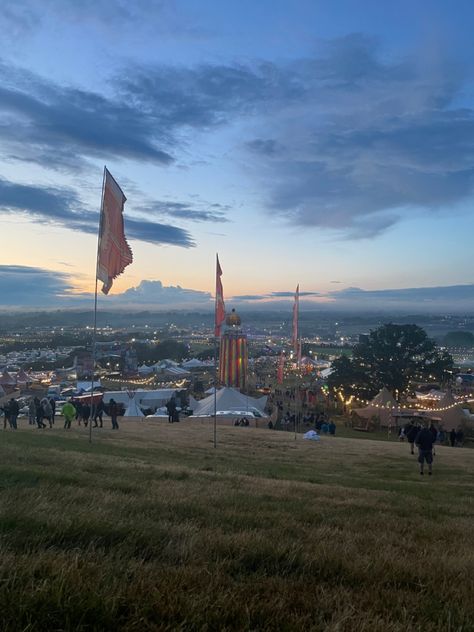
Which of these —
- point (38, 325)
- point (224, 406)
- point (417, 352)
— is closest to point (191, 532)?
point (224, 406)

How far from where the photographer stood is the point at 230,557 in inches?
137

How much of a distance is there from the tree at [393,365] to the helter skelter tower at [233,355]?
9.32 meters

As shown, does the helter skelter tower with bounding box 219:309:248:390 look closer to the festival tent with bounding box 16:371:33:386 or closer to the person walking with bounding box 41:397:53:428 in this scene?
the festival tent with bounding box 16:371:33:386

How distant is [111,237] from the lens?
47.6 ft

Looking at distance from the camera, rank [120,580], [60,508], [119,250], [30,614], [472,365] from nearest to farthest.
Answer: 1. [30,614]
2. [120,580]
3. [60,508]
4. [119,250]
5. [472,365]

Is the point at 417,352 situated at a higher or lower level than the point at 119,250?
lower

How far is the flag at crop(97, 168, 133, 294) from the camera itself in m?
14.2

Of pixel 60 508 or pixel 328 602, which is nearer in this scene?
pixel 328 602

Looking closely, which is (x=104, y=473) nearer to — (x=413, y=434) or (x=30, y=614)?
(x=30, y=614)

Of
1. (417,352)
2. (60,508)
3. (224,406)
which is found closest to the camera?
(60,508)

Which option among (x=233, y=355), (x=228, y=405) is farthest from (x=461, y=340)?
(x=228, y=405)

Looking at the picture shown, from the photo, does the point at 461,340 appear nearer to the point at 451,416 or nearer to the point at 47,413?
the point at 451,416

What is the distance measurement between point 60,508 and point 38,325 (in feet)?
591

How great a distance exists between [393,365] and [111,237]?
3988cm
